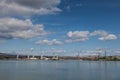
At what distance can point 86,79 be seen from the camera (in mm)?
58469

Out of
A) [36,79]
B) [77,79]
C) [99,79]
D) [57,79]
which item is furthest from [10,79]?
[99,79]

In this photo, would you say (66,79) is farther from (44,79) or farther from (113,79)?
(113,79)

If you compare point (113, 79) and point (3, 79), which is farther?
point (113, 79)

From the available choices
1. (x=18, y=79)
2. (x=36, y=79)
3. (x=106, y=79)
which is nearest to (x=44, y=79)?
(x=36, y=79)

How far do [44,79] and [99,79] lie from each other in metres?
12.3

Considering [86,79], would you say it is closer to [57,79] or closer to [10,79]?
[57,79]

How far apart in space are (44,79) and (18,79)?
554cm

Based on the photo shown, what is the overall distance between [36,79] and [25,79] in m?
2.32

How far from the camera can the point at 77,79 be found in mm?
57594

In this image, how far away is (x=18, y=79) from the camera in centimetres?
5756

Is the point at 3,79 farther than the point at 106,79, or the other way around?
the point at 106,79

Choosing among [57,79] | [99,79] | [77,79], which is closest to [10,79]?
[57,79]

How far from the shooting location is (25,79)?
2244 inches

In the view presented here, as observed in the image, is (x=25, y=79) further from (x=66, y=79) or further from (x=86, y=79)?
(x=86, y=79)
